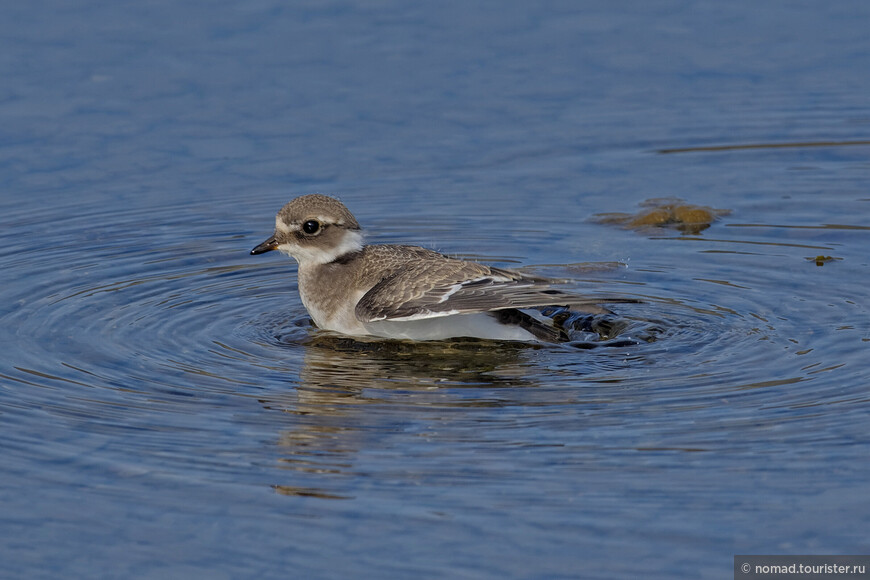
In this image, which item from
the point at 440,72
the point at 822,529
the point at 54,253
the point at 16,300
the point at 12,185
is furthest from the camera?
the point at 440,72

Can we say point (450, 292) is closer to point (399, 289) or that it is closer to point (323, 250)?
point (399, 289)

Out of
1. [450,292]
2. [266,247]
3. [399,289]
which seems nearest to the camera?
[450,292]

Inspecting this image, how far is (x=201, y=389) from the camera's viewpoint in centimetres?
1062

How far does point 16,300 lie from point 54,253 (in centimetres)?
145

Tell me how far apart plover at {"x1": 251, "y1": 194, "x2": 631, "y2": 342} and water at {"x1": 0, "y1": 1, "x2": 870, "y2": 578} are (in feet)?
Result: 0.71

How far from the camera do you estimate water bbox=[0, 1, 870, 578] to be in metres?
8.20

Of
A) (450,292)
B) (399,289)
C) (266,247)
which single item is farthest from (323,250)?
(450,292)

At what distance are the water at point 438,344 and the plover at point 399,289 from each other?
215 mm

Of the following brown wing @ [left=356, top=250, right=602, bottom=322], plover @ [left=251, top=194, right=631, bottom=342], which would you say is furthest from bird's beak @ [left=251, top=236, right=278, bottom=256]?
brown wing @ [left=356, top=250, right=602, bottom=322]

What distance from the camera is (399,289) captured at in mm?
11625

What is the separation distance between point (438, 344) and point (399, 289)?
2.52ft

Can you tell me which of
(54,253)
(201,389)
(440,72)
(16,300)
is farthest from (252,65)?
(201,389)

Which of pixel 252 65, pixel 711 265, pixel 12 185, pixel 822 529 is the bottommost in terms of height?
pixel 822 529

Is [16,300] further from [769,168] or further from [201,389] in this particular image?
[769,168]
